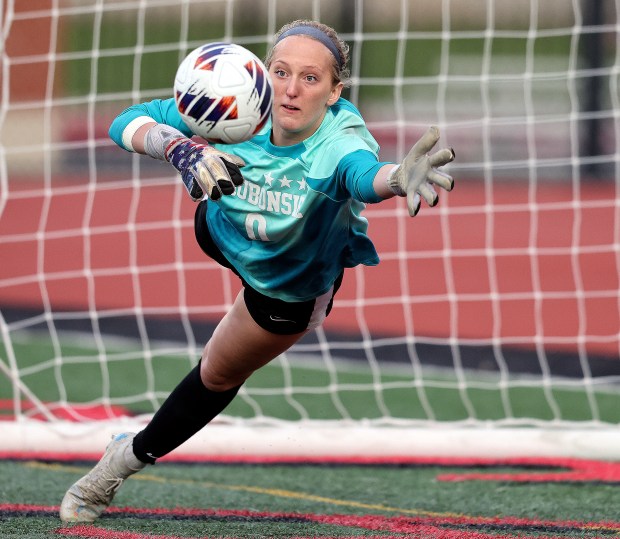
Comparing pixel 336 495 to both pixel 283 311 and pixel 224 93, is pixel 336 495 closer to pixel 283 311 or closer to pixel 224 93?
pixel 283 311

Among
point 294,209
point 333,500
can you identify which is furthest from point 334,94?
point 333,500

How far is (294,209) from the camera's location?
364 centimetres

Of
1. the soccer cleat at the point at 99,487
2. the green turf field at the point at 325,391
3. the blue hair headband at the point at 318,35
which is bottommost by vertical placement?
the green turf field at the point at 325,391

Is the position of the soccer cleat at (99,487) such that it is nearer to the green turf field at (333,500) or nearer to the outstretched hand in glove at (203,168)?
the green turf field at (333,500)

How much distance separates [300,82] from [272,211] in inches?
16.2

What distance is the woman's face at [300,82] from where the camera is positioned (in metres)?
3.60

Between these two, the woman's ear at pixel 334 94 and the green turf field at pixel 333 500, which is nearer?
the woman's ear at pixel 334 94

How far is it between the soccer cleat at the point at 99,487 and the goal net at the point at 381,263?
1.36m

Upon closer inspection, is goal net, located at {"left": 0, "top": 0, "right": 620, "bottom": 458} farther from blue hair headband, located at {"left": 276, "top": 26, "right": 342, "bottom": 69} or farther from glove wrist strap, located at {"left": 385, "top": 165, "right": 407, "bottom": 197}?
glove wrist strap, located at {"left": 385, "top": 165, "right": 407, "bottom": 197}

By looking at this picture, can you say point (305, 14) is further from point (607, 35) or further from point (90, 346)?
point (90, 346)

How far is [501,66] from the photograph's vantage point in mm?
15555

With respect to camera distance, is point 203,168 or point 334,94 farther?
point 334,94

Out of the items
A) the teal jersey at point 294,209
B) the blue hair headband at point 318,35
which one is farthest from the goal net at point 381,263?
the blue hair headband at point 318,35

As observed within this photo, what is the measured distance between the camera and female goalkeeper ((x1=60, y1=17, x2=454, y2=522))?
346cm
